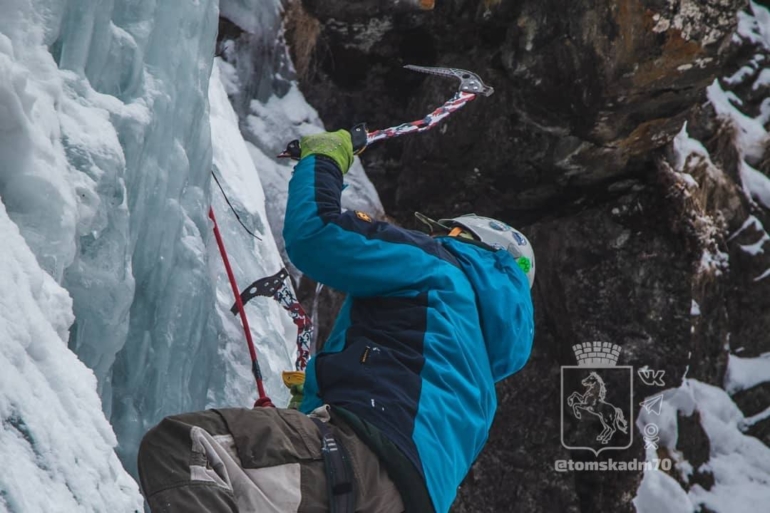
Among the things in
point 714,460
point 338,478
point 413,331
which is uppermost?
point 413,331

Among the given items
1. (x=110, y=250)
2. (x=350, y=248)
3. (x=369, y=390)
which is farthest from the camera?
(x=110, y=250)

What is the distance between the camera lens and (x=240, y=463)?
1.57m

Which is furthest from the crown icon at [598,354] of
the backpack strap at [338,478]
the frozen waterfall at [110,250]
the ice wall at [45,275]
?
the backpack strap at [338,478]

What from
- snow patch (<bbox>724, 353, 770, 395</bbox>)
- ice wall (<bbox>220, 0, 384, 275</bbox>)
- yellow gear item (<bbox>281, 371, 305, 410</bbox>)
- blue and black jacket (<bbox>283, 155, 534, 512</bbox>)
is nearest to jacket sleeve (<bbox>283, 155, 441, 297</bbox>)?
blue and black jacket (<bbox>283, 155, 534, 512</bbox>)

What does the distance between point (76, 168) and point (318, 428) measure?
863 mm

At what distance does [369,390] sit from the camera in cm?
183

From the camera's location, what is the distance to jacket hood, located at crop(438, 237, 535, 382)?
6.88ft

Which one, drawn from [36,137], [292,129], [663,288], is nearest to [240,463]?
[36,137]

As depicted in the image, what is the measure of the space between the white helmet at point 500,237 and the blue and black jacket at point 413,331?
0.19 meters

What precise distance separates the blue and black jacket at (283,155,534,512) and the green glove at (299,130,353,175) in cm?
12

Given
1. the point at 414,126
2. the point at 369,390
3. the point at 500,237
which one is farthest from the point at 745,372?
the point at 369,390

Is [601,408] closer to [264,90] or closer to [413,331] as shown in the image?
[264,90]

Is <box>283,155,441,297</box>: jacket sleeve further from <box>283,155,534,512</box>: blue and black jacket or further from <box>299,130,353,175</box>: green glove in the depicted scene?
<box>299,130,353,175</box>: green glove

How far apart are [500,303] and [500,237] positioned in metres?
0.38
